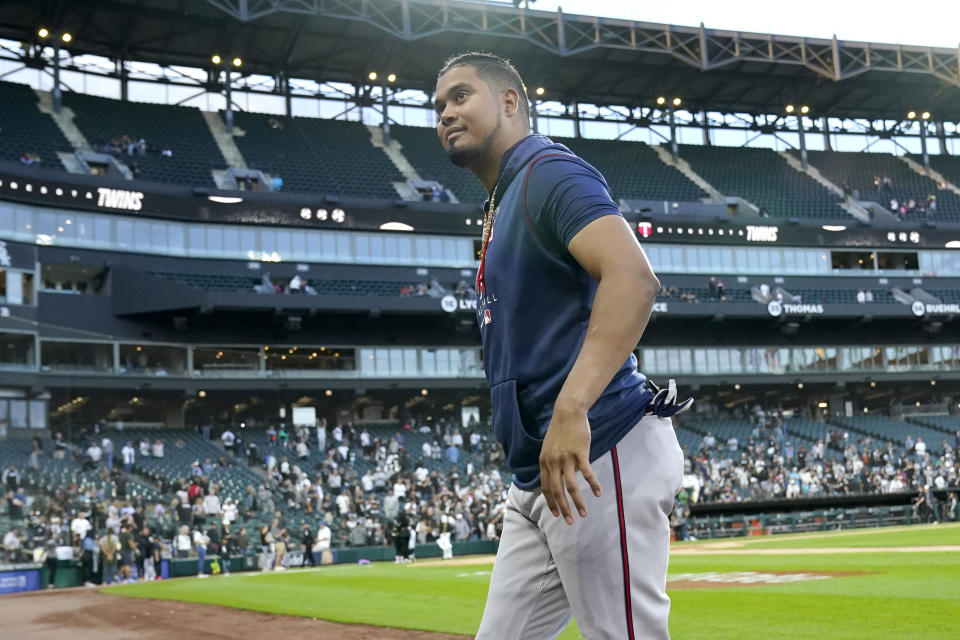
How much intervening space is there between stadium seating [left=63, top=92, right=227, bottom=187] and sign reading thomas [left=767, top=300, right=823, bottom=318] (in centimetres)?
2930

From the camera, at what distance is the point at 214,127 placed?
56.9 metres

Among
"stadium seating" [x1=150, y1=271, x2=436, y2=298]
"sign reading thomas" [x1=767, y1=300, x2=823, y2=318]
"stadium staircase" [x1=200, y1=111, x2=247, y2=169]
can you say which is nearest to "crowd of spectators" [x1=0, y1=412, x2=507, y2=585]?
"stadium seating" [x1=150, y1=271, x2=436, y2=298]

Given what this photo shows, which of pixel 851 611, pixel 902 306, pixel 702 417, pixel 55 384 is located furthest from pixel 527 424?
pixel 902 306

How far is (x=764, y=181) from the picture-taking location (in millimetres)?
65000

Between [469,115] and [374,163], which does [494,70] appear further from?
[374,163]

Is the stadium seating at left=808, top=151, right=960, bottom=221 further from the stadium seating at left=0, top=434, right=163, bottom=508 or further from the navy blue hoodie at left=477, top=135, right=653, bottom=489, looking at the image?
the navy blue hoodie at left=477, top=135, right=653, bottom=489

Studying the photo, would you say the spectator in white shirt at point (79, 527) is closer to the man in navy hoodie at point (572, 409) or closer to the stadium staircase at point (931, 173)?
the man in navy hoodie at point (572, 409)

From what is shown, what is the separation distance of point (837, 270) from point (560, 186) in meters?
61.7

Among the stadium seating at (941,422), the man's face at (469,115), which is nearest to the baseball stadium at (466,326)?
the man's face at (469,115)

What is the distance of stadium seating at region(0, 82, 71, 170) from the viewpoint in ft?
151

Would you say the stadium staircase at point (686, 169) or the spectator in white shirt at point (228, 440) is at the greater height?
the stadium staircase at point (686, 169)

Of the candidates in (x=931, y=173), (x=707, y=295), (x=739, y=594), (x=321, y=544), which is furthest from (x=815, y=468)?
(x=931, y=173)

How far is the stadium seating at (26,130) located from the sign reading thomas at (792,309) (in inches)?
1408

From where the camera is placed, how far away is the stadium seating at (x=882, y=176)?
65.5 meters
